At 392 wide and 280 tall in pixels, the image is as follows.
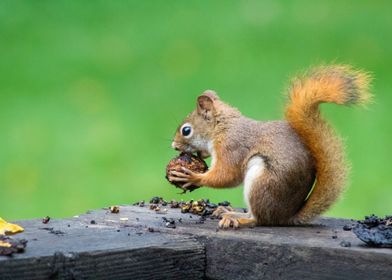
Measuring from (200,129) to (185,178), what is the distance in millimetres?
224

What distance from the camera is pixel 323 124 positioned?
3402 millimetres

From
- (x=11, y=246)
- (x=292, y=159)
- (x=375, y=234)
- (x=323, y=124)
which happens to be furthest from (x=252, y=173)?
(x=11, y=246)

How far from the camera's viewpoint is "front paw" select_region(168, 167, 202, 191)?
346 cm

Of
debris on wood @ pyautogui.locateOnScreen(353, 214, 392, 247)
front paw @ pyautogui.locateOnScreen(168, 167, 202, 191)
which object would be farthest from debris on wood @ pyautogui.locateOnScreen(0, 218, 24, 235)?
debris on wood @ pyautogui.locateOnScreen(353, 214, 392, 247)

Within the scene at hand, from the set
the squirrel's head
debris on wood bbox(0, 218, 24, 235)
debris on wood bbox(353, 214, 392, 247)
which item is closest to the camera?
debris on wood bbox(353, 214, 392, 247)

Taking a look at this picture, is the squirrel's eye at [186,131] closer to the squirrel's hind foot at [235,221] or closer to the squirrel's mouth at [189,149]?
the squirrel's mouth at [189,149]

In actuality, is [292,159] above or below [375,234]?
above

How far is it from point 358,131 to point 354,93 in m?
3.55

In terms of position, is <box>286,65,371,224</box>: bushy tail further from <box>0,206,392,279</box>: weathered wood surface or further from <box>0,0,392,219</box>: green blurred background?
<box>0,0,392,219</box>: green blurred background

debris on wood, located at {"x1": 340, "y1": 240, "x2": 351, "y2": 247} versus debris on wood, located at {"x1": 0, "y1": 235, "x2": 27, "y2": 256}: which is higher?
debris on wood, located at {"x1": 340, "y1": 240, "x2": 351, "y2": 247}

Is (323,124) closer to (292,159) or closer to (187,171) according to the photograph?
(292,159)

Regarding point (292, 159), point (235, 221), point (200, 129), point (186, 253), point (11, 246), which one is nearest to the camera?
point (11, 246)

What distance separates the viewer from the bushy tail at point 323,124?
131 inches

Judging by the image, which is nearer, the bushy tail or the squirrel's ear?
the bushy tail
